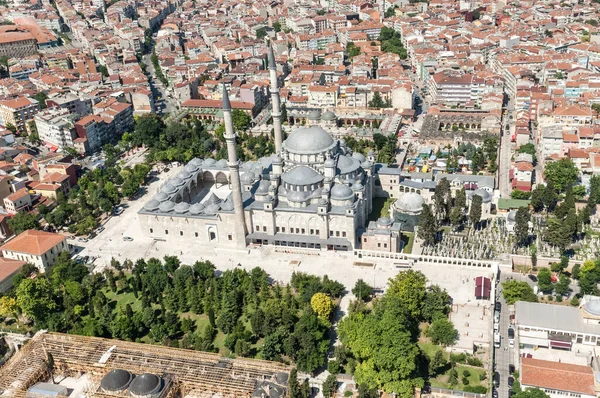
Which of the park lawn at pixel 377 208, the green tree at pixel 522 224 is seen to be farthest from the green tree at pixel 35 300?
the green tree at pixel 522 224

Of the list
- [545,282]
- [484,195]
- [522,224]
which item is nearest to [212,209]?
[484,195]

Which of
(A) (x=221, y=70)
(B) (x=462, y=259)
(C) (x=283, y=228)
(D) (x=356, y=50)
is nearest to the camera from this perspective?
(B) (x=462, y=259)

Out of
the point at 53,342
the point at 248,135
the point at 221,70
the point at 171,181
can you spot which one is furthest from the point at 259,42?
the point at 53,342

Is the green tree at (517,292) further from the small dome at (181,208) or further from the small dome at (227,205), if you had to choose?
the small dome at (181,208)

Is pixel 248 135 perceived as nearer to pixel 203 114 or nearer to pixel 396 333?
pixel 203 114

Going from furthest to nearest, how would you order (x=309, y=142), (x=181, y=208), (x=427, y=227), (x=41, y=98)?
1. (x=41, y=98)
2. (x=309, y=142)
3. (x=181, y=208)
4. (x=427, y=227)

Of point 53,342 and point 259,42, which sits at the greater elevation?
point 259,42

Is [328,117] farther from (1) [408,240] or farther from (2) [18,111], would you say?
(2) [18,111]
